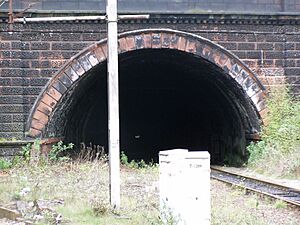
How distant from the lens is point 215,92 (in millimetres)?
17781

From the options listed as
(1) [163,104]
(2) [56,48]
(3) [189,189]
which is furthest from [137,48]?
(1) [163,104]

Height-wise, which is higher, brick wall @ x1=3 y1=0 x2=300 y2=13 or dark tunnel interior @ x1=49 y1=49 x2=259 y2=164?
brick wall @ x1=3 y1=0 x2=300 y2=13

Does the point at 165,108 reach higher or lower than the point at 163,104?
lower

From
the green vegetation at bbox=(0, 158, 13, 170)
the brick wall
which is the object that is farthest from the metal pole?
the brick wall

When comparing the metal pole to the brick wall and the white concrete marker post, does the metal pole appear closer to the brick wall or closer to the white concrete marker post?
the white concrete marker post

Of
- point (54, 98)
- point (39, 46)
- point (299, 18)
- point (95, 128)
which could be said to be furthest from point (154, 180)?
point (95, 128)

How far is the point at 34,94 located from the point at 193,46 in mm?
3864

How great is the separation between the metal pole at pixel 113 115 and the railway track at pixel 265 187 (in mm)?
2828

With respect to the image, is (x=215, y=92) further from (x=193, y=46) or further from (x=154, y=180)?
(x=154, y=180)

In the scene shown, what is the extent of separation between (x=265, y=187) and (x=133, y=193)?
3.14 meters

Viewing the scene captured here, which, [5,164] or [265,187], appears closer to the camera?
[265,187]

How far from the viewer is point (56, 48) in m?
14.0

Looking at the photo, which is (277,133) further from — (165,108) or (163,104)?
(165,108)

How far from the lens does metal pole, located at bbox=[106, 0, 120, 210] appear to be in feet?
25.7
